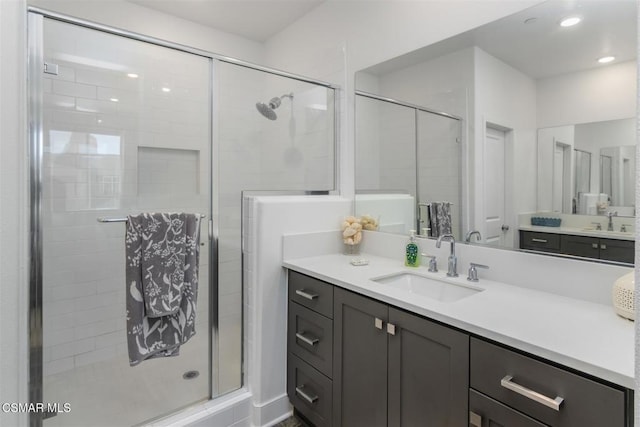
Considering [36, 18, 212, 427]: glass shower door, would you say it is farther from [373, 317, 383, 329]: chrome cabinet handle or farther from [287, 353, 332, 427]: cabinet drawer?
[373, 317, 383, 329]: chrome cabinet handle

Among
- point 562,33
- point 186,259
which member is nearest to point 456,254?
point 562,33

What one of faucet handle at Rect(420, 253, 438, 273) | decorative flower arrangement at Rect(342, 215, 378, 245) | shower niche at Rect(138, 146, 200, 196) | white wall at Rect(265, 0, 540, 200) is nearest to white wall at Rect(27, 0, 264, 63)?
white wall at Rect(265, 0, 540, 200)

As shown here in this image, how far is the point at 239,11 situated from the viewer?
2.66 metres

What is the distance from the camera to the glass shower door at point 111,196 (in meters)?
1.87

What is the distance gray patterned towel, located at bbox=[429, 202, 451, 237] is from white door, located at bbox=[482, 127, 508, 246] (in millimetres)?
195

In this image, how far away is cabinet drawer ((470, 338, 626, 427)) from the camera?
0.78 metres

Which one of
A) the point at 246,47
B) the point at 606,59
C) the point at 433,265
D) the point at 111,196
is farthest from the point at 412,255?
the point at 246,47

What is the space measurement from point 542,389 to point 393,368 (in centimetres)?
52

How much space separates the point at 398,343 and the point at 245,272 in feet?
3.29

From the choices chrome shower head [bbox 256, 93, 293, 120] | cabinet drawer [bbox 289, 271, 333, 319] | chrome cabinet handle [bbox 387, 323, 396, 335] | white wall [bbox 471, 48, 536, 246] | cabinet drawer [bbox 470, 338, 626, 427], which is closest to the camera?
cabinet drawer [bbox 470, 338, 626, 427]

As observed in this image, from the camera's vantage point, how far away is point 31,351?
1398 mm

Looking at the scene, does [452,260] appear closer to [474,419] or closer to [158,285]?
[474,419]

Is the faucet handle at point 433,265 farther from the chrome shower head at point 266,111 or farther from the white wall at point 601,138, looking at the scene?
the chrome shower head at point 266,111

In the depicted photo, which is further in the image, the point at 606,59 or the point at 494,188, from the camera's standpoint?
the point at 494,188
